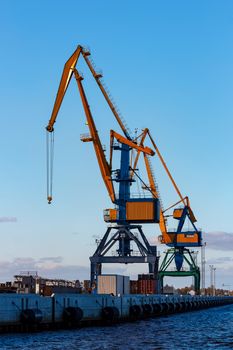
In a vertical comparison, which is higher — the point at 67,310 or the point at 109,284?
the point at 109,284

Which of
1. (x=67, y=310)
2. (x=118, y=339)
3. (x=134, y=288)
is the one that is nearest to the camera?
(x=118, y=339)

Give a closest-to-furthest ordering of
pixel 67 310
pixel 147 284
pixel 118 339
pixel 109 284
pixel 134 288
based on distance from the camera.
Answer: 1. pixel 118 339
2. pixel 67 310
3. pixel 109 284
4. pixel 147 284
5. pixel 134 288

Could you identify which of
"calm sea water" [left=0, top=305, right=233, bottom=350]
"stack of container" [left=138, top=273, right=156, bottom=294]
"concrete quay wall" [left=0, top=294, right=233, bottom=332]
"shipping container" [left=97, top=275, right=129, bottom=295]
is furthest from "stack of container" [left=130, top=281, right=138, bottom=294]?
"calm sea water" [left=0, top=305, right=233, bottom=350]

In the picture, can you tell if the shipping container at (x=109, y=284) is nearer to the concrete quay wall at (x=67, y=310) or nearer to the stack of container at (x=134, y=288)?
the concrete quay wall at (x=67, y=310)

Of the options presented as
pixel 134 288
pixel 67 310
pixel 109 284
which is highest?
pixel 109 284

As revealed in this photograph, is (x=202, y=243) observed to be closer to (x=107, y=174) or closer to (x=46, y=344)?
(x=107, y=174)

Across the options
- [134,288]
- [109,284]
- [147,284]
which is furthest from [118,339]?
[134,288]

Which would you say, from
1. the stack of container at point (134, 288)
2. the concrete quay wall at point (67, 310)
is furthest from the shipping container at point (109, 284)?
the stack of container at point (134, 288)

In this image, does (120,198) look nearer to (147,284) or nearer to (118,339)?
(147,284)

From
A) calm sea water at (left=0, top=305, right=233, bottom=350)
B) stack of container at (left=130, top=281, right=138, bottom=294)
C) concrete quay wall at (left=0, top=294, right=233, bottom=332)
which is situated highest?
stack of container at (left=130, top=281, right=138, bottom=294)

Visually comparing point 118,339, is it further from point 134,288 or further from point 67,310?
point 134,288

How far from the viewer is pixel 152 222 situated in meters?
116

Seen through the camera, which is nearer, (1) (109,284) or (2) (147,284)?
(1) (109,284)

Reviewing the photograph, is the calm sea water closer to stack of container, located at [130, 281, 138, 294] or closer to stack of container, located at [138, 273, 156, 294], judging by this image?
stack of container, located at [138, 273, 156, 294]
